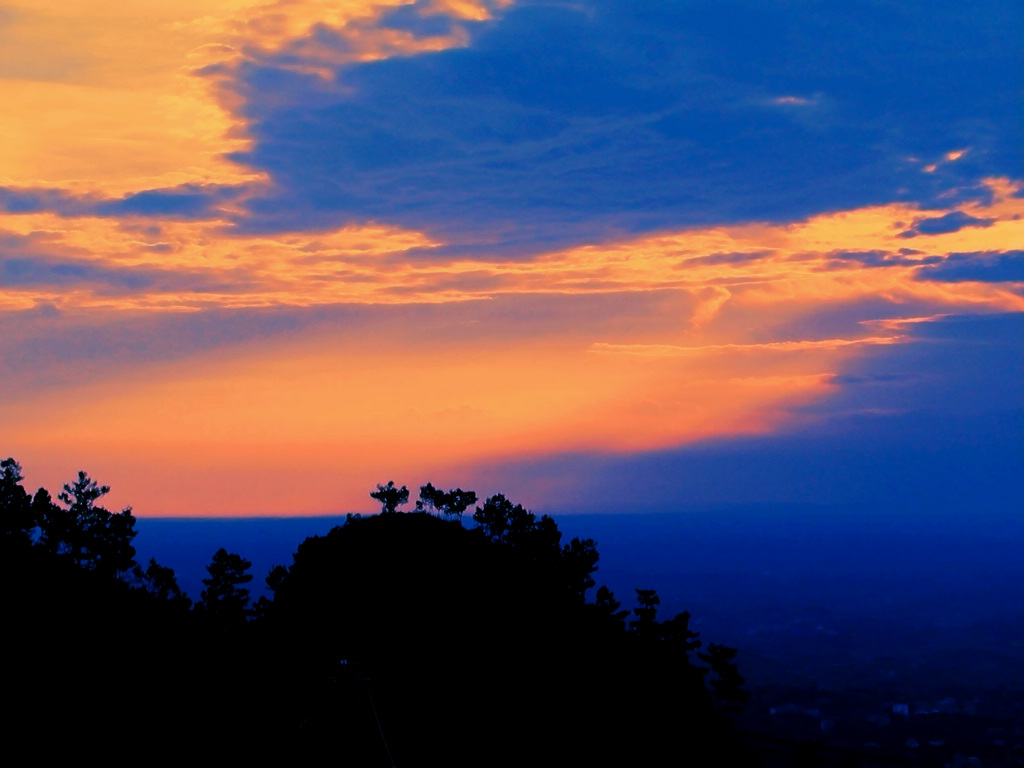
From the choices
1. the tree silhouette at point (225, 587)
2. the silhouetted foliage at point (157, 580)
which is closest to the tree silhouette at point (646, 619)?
the tree silhouette at point (225, 587)

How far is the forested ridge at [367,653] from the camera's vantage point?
26.7m

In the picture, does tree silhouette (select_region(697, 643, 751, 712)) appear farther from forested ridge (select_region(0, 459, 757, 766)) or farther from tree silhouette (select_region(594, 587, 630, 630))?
tree silhouette (select_region(594, 587, 630, 630))

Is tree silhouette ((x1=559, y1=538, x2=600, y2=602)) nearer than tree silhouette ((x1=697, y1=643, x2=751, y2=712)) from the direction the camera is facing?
No

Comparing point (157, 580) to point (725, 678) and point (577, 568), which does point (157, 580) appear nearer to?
point (577, 568)

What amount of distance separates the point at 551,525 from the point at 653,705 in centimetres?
1800

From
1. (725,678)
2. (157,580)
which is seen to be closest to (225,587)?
(157,580)

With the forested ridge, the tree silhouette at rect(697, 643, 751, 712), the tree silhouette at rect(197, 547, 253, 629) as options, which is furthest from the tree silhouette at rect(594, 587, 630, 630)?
the tree silhouette at rect(197, 547, 253, 629)

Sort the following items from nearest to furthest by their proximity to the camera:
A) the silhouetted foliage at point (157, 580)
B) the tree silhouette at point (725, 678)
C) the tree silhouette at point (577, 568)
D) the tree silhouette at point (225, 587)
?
the tree silhouette at point (725, 678)
the tree silhouette at point (225, 587)
the silhouetted foliage at point (157, 580)
the tree silhouette at point (577, 568)

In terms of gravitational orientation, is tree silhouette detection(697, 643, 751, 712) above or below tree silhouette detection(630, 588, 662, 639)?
below

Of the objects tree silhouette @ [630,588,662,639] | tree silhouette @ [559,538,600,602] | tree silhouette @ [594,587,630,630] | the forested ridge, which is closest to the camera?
the forested ridge

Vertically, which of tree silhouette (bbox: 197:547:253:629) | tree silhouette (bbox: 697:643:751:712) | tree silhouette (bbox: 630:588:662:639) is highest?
A: tree silhouette (bbox: 197:547:253:629)

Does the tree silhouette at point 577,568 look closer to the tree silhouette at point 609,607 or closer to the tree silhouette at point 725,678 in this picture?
the tree silhouette at point 609,607

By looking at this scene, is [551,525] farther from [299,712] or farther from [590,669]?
[299,712]

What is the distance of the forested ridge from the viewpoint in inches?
1050
